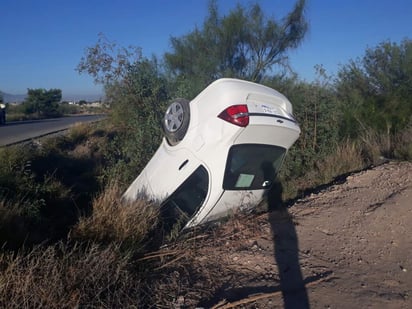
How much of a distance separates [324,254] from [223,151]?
151 centimetres

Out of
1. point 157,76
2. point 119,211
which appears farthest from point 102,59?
point 119,211

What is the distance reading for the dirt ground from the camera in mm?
3447

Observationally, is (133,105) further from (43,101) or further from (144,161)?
(43,101)

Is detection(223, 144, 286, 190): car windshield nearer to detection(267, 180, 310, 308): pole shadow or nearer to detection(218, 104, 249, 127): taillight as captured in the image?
detection(218, 104, 249, 127): taillight

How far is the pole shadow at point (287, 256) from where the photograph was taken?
3.42 meters

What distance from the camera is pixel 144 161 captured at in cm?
788

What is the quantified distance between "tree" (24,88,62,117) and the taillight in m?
41.7

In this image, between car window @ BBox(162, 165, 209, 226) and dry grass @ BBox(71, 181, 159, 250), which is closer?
dry grass @ BBox(71, 181, 159, 250)

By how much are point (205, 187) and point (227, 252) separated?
34.0 inches

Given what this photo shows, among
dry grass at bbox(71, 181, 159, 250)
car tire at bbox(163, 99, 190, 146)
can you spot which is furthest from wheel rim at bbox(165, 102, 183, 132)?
dry grass at bbox(71, 181, 159, 250)

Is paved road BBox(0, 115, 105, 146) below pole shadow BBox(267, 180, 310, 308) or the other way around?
the other way around

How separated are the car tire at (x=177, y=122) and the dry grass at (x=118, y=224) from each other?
1034 mm

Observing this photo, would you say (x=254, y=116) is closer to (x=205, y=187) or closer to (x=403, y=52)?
(x=205, y=187)

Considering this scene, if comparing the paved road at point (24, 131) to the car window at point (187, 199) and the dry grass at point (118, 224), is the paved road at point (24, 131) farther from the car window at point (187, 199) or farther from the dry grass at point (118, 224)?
the dry grass at point (118, 224)
